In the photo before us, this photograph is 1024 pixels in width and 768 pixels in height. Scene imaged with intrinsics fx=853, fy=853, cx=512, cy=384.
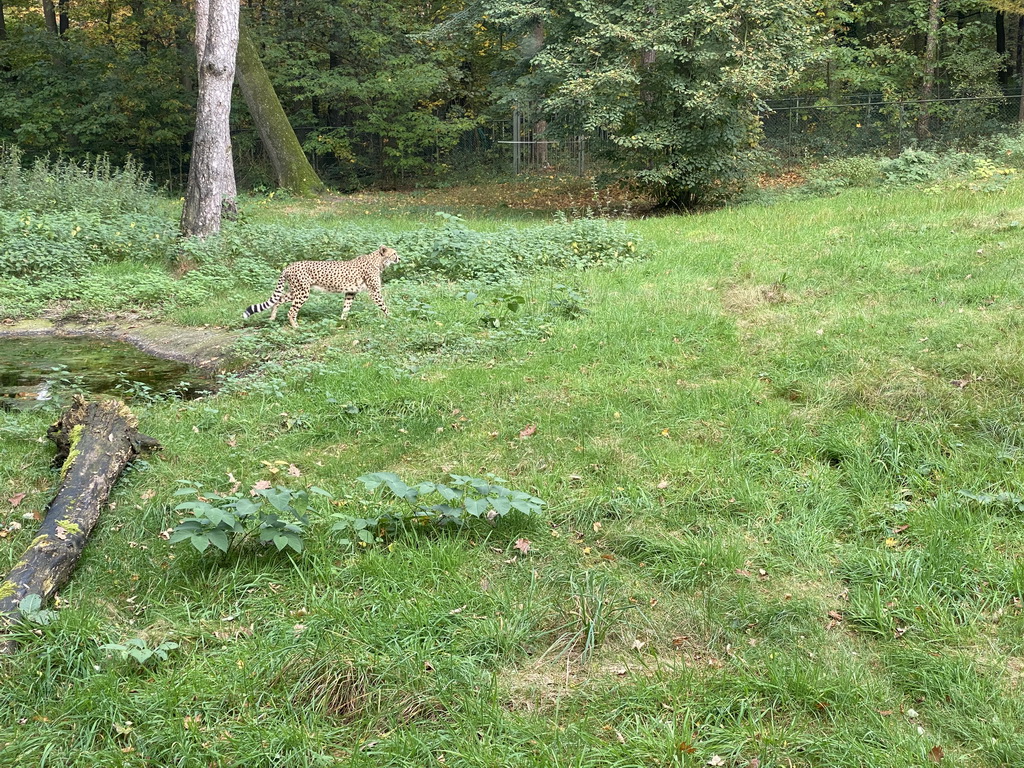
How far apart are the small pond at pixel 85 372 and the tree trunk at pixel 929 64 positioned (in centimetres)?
2309

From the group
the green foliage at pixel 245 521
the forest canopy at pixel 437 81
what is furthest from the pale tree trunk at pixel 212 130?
the green foliage at pixel 245 521

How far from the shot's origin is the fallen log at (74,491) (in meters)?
4.14

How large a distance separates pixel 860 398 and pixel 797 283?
3655 millimetres

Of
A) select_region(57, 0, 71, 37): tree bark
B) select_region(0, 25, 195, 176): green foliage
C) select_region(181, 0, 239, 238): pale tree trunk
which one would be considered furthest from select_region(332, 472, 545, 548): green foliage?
select_region(57, 0, 71, 37): tree bark

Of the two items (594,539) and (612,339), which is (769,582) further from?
(612,339)

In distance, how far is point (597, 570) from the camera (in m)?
4.38

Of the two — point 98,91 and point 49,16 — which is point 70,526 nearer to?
point 98,91

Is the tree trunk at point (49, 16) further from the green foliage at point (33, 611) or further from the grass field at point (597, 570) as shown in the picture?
the green foliage at point (33, 611)

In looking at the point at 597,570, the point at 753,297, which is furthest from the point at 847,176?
the point at 597,570

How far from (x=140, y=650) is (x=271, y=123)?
2250cm

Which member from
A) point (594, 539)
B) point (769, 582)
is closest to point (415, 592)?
point (594, 539)

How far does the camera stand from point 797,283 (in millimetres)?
9578

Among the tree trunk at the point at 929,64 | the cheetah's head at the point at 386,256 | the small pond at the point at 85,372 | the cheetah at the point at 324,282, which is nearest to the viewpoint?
the small pond at the point at 85,372

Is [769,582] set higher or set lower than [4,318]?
lower
